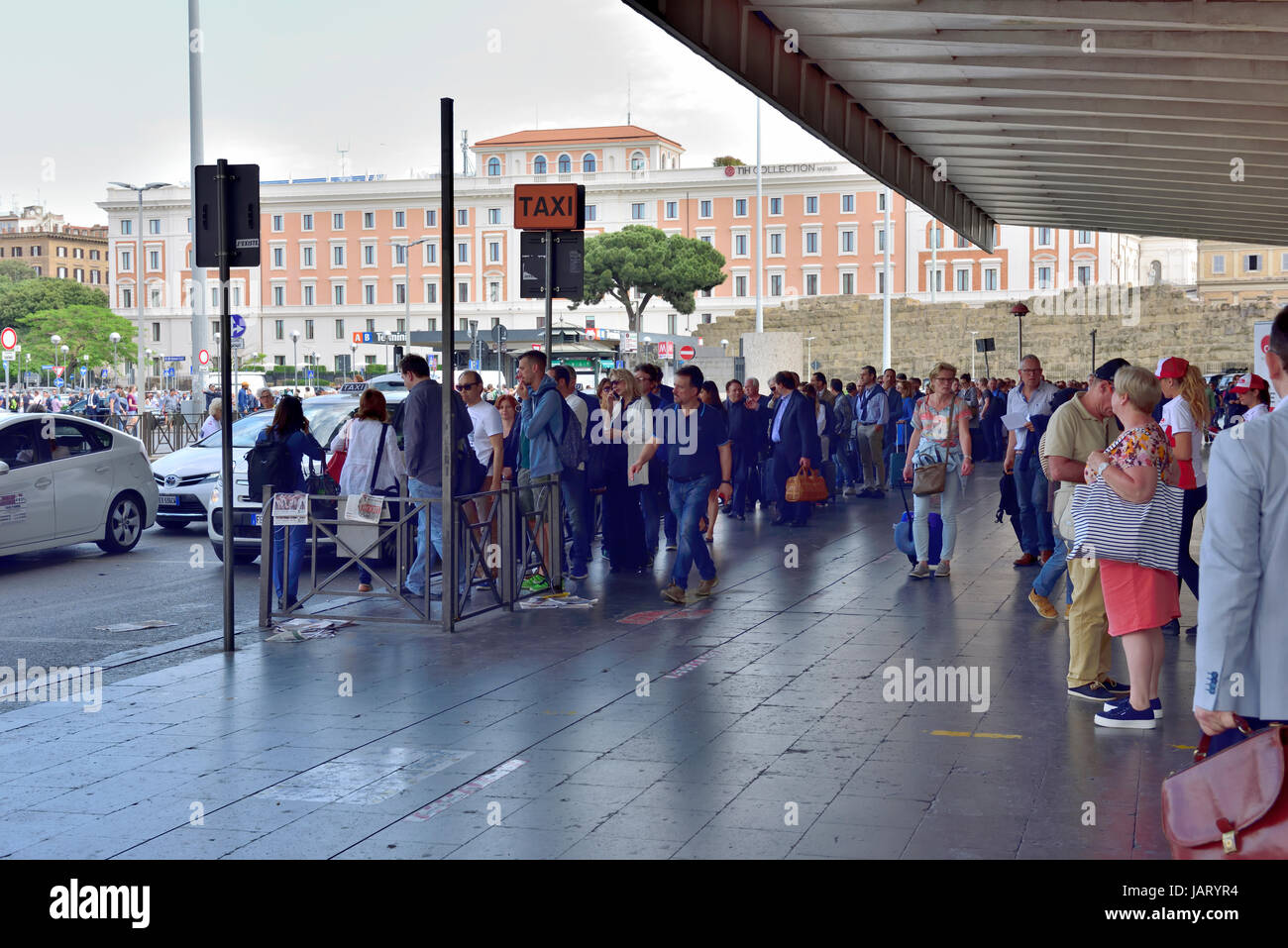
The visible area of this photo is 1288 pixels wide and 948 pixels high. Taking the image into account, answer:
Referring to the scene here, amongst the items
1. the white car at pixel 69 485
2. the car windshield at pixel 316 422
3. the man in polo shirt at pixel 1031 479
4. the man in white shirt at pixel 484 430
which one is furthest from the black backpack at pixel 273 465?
the man in polo shirt at pixel 1031 479

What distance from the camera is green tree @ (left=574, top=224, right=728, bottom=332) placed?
87.8 m

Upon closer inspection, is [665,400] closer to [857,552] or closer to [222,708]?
[857,552]

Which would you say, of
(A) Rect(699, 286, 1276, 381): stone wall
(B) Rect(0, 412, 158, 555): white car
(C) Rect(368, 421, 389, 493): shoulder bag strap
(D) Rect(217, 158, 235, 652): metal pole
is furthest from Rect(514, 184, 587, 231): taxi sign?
(A) Rect(699, 286, 1276, 381): stone wall

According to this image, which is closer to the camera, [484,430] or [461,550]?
[461,550]

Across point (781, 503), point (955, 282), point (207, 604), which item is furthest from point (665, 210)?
point (207, 604)

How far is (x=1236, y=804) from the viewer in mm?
3314

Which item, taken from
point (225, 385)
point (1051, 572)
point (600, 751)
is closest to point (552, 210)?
point (225, 385)

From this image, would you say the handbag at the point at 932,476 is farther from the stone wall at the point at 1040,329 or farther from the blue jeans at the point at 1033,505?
the stone wall at the point at 1040,329

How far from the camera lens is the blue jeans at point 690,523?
34.4ft

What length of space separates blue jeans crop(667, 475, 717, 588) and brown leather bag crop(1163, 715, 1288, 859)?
6993 millimetres

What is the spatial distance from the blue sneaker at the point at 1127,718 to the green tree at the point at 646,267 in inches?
3168

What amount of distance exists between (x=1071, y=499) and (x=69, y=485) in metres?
9.82

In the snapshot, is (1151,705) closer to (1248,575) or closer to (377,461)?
(1248,575)

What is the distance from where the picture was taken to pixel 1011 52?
12.8 metres
